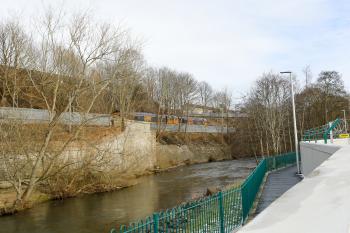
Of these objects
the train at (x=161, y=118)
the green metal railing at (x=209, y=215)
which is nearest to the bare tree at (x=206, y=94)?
the train at (x=161, y=118)

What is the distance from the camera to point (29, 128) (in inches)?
930

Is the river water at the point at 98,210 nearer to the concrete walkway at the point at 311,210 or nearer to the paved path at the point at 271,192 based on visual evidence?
the paved path at the point at 271,192

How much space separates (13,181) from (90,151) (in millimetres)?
6971

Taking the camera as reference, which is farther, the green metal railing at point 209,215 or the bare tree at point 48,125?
the bare tree at point 48,125

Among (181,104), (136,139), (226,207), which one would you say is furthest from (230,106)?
(226,207)

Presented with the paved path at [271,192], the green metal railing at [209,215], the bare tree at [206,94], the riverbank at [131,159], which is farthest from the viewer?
the bare tree at [206,94]

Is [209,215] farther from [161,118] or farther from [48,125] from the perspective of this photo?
[161,118]

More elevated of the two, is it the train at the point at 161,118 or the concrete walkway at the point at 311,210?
the train at the point at 161,118

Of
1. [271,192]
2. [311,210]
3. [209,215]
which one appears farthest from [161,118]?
[311,210]

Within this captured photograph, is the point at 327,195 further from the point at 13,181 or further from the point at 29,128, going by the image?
the point at 29,128

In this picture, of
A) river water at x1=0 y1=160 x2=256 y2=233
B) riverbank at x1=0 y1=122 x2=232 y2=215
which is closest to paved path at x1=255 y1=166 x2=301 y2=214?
river water at x1=0 y1=160 x2=256 y2=233

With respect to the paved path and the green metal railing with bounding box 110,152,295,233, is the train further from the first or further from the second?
the green metal railing with bounding box 110,152,295,233

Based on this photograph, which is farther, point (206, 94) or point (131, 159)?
point (206, 94)

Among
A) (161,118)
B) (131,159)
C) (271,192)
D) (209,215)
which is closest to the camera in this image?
(209,215)
